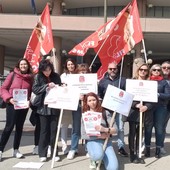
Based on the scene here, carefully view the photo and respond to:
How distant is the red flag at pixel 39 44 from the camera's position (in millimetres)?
7480

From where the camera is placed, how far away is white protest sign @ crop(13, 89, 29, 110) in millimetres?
6441

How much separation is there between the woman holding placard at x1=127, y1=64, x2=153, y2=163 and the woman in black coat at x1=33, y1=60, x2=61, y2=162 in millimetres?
1403

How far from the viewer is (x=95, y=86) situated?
6484mm

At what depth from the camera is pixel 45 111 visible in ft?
20.9

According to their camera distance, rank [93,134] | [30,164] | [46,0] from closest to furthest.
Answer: [93,134]
[30,164]
[46,0]

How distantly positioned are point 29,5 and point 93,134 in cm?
2517

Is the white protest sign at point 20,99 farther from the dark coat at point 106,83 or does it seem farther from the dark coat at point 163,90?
the dark coat at point 163,90

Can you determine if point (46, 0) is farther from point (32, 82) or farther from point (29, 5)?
point (32, 82)

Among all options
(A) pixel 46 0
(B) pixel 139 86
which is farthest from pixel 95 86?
(A) pixel 46 0

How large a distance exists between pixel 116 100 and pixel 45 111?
136 cm

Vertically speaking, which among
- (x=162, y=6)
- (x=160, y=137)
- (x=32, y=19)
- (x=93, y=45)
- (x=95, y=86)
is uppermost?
(x=162, y=6)

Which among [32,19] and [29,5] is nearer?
[32,19]

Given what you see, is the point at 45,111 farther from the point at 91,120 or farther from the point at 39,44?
the point at 39,44

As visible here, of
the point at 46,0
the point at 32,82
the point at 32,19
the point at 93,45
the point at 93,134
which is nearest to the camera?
the point at 93,134
